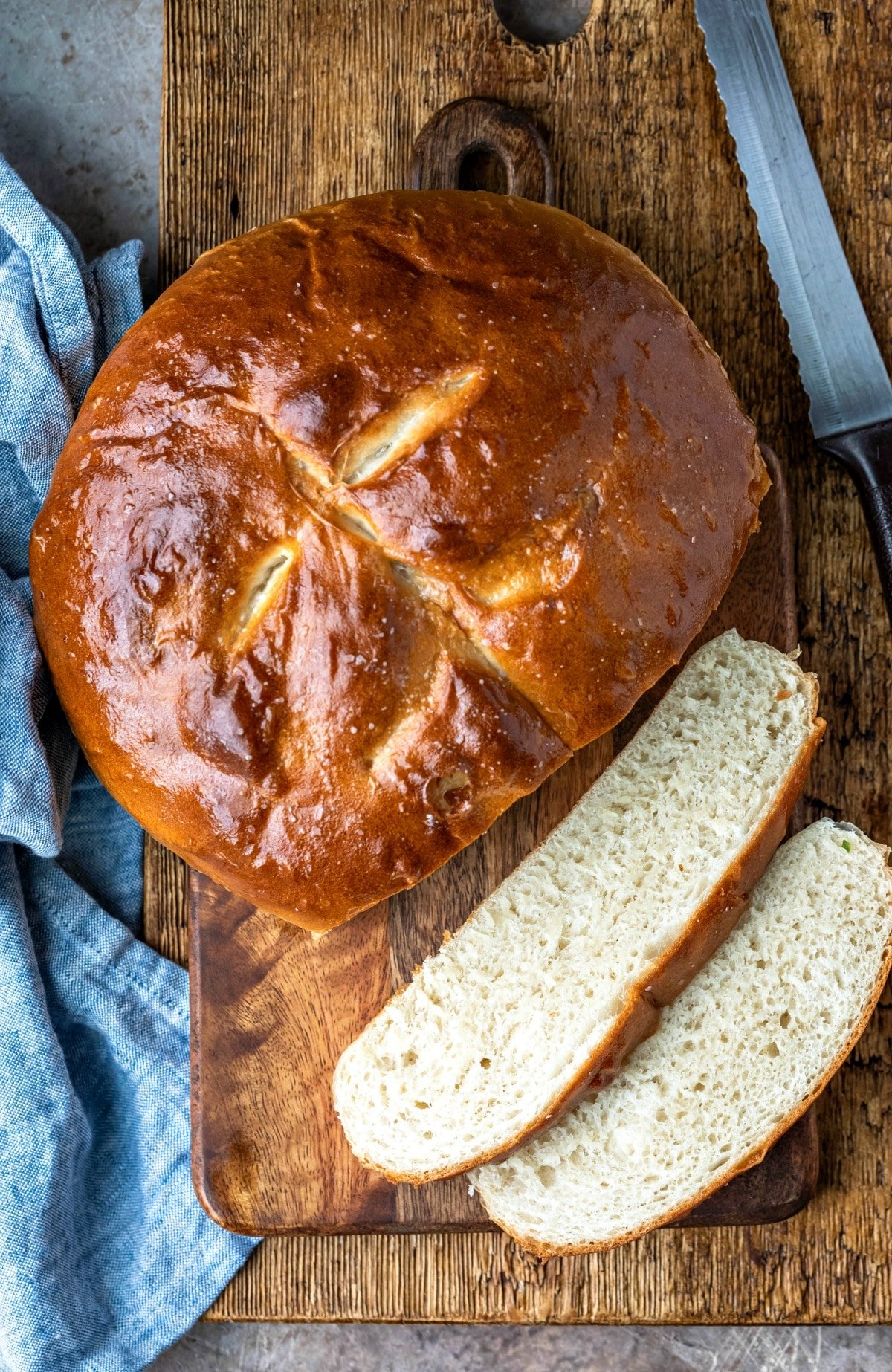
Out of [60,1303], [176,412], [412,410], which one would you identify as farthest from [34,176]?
[60,1303]

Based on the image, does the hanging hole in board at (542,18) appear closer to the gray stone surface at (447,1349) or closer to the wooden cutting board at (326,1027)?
the wooden cutting board at (326,1027)

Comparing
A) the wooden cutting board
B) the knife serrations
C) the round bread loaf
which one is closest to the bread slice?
the wooden cutting board

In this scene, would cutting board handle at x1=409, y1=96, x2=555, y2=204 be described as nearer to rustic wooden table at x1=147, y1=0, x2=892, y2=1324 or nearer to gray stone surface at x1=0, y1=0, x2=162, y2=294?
rustic wooden table at x1=147, y1=0, x2=892, y2=1324

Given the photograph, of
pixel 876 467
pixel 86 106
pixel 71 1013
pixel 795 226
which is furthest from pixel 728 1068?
pixel 86 106

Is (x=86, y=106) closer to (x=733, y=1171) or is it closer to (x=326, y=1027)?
(x=326, y=1027)

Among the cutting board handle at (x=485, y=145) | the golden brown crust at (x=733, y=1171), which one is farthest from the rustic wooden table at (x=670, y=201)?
the golden brown crust at (x=733, y=1171)

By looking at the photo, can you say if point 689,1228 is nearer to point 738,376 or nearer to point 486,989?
point 486,989

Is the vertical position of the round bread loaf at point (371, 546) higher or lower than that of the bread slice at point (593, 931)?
higher
